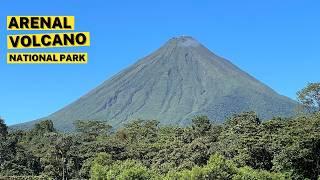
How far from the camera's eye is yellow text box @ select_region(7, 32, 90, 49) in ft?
43.5

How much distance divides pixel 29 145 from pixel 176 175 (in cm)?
4371

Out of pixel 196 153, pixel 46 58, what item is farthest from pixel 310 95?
pixel 46 58

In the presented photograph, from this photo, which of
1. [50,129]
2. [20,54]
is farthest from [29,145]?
[20,54]

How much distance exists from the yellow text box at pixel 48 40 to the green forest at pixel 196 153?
28.1m

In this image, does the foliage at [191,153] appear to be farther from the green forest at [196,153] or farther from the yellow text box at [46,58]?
the yellow text box at [46,58]

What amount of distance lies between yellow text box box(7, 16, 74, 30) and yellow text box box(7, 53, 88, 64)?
2.78 feet

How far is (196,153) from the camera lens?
171 ft

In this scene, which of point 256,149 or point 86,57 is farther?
point 256,149

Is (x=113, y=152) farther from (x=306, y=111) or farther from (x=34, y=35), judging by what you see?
(x=34, y=35)

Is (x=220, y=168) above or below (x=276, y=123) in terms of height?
below

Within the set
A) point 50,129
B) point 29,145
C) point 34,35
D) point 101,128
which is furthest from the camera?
point 50,129

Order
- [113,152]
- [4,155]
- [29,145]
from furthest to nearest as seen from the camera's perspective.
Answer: [29,145]
[4,155]
[113,152]

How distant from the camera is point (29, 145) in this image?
8162 cm

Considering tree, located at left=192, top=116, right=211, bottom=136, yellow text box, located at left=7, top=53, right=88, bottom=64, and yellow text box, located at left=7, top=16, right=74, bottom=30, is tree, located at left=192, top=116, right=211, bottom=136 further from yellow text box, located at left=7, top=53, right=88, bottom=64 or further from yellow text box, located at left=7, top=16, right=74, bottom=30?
yellow text box, located at left=7, top=16, right=74, bottom=30
